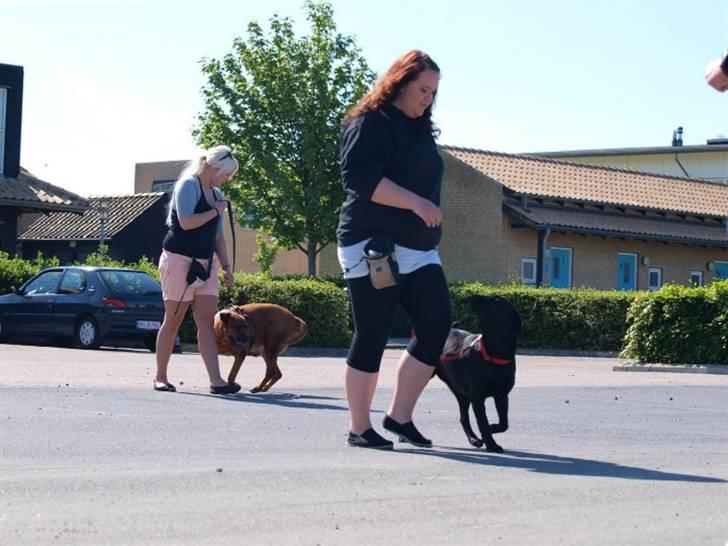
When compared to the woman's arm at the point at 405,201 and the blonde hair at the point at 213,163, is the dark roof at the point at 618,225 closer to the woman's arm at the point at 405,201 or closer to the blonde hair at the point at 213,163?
the blonde hair at the point at 213,163

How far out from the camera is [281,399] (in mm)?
12008

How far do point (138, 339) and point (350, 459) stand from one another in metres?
16.1

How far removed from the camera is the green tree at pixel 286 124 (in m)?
40.2

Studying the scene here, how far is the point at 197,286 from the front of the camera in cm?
1203

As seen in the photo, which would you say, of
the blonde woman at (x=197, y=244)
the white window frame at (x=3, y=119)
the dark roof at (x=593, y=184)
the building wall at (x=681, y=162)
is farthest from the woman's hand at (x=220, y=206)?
the building wall at (x=681, y=162)

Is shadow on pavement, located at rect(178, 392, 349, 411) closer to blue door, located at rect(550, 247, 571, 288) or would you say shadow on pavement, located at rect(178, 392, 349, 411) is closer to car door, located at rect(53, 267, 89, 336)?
car door, located at rect(53, 267, 89, 336)

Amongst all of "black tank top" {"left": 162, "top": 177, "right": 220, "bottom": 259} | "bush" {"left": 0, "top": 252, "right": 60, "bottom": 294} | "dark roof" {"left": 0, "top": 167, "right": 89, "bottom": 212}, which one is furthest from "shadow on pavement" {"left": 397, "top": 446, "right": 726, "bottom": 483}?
"dark roof" {"left": 0, "top": 167, "right": 89, "bottom": 212}

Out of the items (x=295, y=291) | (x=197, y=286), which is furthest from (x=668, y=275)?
(x=197, y=286)

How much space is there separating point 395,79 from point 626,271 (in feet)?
127

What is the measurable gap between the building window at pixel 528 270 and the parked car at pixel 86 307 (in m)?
20.6

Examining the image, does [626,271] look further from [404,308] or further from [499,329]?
[404,308]

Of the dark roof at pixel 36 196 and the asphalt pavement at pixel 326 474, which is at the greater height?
the dark roof at pixel 36 196

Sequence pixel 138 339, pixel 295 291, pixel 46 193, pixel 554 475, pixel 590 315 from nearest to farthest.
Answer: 1. pixel 554 475
2. pixel 138 339
3. pixel 295 291
4. pixel 590 315
5. pixel 46 193

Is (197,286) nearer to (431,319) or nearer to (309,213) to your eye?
(431,319)
